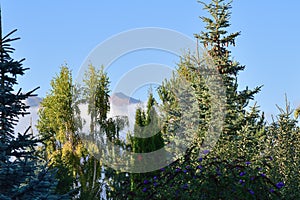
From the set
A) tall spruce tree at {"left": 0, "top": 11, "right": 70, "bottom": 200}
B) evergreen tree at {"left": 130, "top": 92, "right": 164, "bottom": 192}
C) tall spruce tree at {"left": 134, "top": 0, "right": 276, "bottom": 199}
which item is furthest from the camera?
evergreen tree at {"left": 130, "top": 92, "right": 164, "bottom": 192}

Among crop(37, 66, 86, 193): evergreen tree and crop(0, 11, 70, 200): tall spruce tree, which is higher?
crop(37, 66, 86, 193): evergreen tree

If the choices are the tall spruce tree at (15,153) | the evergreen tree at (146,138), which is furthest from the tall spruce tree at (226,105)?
the tall spruce tree at (15,153)

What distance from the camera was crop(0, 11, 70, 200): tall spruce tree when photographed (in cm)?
464

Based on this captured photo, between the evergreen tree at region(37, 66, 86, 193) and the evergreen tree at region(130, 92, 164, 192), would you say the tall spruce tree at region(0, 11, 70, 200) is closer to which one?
the evergreen tree at region(130, 92, 164, 192)

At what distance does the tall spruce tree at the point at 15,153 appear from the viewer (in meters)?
4.64

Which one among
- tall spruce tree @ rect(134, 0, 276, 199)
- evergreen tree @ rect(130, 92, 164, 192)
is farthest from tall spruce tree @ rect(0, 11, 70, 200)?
evergreen tree @ rect(130, 92, 164, 192)

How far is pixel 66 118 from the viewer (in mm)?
18531

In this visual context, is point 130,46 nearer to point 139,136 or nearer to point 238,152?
point 139,136

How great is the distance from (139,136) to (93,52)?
24.2 ft

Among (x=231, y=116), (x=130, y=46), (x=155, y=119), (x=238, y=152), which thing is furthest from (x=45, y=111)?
(x=238, y=152)

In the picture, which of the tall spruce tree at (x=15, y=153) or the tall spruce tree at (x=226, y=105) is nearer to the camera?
the tall spruce tree at (x=15, y=153)

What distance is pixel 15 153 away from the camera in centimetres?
538

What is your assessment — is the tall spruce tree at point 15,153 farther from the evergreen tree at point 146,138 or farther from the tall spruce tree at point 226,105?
the evergreen tree at point 146,138

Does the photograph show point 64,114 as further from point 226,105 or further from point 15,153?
point 15,153
